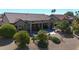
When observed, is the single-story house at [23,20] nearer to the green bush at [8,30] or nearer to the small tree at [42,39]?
the green bush at [8,30]

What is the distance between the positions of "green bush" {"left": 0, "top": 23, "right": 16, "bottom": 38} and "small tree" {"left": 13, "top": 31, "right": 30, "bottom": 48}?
14 cm

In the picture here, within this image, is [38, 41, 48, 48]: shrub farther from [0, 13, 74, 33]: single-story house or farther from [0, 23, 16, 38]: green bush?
[0, 23, 16, 38]: green bush

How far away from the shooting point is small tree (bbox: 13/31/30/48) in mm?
4168

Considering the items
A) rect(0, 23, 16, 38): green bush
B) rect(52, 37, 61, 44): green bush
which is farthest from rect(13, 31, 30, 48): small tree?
rect(52, 37, 61, 44): green bush

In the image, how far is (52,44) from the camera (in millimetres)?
4676

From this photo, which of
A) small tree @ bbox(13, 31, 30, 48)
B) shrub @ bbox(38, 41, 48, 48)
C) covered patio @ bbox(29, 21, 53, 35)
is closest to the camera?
covered patio @ bbox(29, 21, 53, 35)

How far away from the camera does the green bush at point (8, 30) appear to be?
417 cm

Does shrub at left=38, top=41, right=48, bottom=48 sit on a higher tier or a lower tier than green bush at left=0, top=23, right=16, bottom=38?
lower

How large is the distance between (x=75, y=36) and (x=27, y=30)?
1.46 meters

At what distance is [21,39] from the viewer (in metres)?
4.45

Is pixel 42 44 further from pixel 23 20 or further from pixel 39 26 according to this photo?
pixel 23 20
